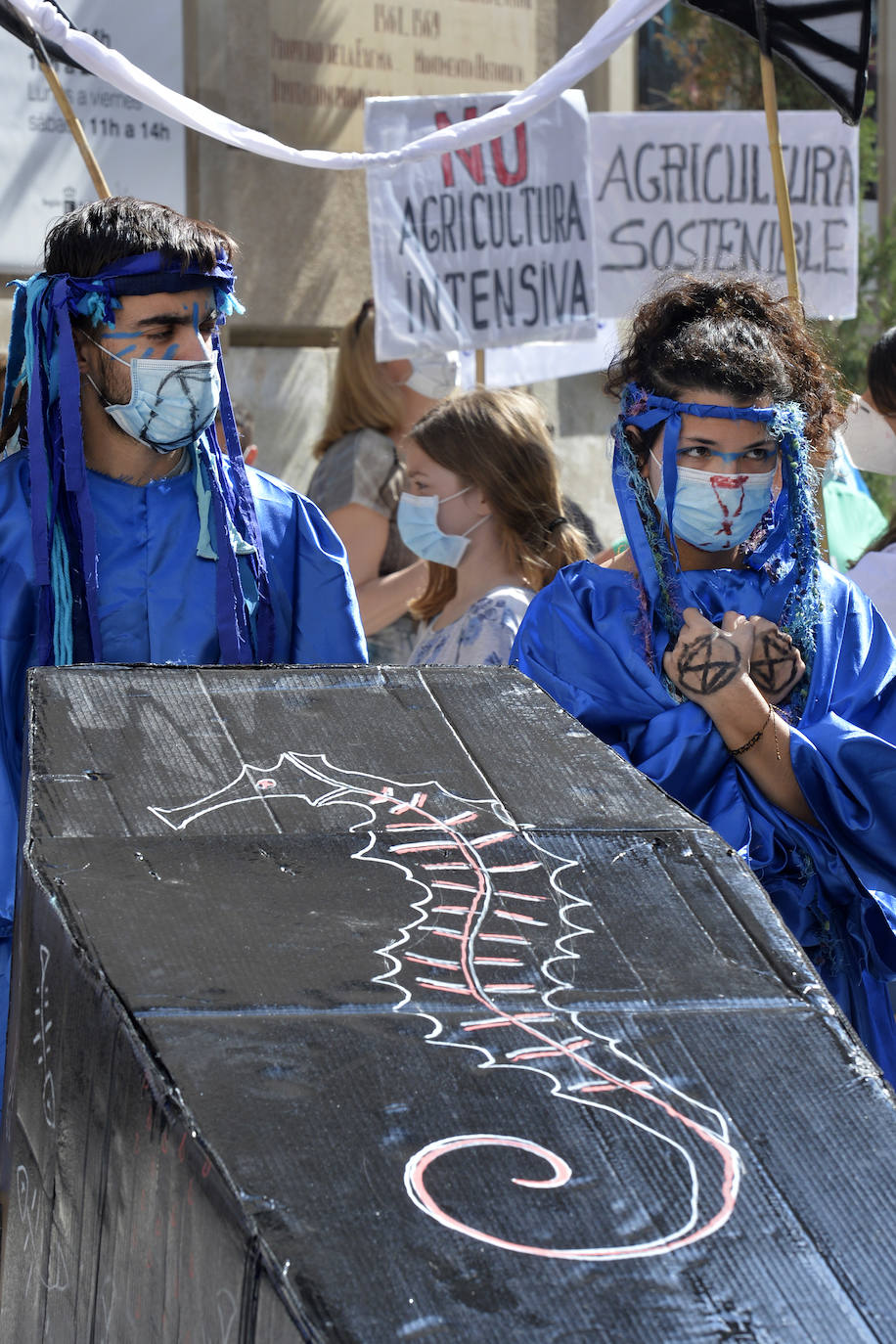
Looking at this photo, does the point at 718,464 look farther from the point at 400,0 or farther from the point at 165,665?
the point at 400,0

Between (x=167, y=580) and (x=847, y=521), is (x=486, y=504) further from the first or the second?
(x=847, y=521)

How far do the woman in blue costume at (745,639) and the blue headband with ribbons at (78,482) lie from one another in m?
0.42

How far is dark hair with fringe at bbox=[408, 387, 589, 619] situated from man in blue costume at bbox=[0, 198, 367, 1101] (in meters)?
1.01

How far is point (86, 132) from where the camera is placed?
249 inches

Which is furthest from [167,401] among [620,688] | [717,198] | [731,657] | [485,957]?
[717,198]

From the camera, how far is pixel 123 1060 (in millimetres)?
1224

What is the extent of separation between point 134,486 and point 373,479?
2.14 meters

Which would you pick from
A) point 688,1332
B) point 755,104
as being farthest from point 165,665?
point 755,104

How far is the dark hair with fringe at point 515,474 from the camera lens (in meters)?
3.54

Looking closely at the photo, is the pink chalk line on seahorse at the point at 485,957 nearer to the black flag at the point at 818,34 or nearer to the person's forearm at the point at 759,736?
the person's forearm at the point at 759,736

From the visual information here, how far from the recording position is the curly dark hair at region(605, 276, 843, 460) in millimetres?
2322

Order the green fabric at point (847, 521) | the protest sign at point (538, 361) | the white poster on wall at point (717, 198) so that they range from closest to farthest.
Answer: the green fabric at point (847, 521)
the white poster on wall at point (717, 198)
the protest sign at point (538, 361)

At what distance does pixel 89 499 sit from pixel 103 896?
1.17 metres

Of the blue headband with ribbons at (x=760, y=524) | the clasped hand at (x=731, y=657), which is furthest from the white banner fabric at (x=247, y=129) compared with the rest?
the clasped hand at (x=731, y=657)
